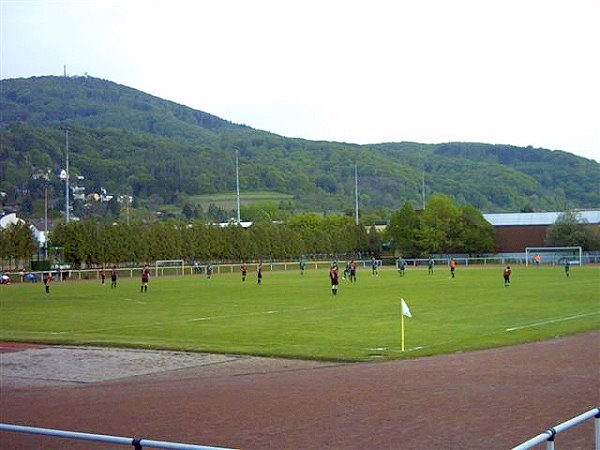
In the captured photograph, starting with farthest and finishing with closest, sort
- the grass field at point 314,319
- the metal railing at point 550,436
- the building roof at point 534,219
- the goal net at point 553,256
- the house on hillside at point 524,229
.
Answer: the building roof at point 534,219 < the house on hillside at point 524,229 < the goal net at point 553,256 < the grass field at point 314,319 < the metal railing at point 550,436

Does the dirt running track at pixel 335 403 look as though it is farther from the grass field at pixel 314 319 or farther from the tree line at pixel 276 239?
the tree line at pixel 276 239

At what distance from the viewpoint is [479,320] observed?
1238 inches

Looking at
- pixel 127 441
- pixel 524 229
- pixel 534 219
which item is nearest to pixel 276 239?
pixel 524 229

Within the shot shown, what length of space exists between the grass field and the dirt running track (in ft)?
9.27

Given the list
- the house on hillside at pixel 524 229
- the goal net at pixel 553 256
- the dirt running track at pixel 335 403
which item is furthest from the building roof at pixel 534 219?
the dirt running track at pixel 335 403

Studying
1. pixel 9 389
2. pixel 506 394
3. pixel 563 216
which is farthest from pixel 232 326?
pixel 563 216

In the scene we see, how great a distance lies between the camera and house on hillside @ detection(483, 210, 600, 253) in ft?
430

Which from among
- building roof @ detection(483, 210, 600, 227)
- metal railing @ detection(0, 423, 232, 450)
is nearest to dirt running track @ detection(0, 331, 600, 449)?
metal railing @ detection(0, 423, 232, 450)

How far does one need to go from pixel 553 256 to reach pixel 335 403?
3997 inches

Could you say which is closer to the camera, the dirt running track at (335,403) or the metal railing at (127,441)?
the metal railing at (127,441)

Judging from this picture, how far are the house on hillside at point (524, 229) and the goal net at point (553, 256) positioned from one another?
848cm

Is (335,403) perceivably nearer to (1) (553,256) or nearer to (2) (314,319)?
(2) (314,319)

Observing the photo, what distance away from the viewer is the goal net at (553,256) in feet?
341

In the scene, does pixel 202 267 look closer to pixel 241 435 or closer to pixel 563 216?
pixel 563 216
